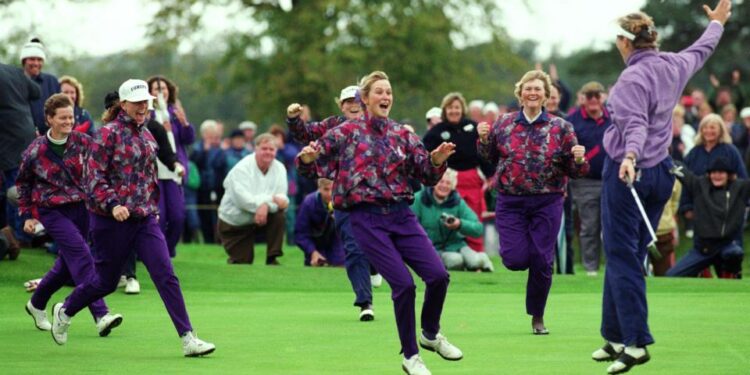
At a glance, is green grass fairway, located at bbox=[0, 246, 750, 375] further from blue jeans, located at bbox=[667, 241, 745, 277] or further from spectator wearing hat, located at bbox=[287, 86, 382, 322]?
blue jeans, located at bbox=[667, 241, 745, 277]

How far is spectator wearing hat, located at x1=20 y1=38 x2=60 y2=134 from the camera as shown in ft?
59.1

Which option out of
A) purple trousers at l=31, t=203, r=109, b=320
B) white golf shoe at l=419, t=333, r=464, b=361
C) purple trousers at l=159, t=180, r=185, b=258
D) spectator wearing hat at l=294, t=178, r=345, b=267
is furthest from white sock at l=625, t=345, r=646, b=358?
spectator wearing hat at l=294, t=178, r=345, b=267

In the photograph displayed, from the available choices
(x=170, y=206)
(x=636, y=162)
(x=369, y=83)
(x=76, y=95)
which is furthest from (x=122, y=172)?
(x=76, y=95)

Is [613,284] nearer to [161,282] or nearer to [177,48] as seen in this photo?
[161,282]

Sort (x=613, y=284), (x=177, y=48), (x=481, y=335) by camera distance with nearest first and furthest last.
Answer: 1. (x=613, y=284)
2. (x=481, y=335)
3. (x=177, y=48)

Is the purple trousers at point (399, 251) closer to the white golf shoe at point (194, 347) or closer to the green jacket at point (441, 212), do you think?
the white golf shoe at point (194, 347)

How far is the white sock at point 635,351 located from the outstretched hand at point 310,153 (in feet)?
8.11

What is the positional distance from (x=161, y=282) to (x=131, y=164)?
0.98 meters

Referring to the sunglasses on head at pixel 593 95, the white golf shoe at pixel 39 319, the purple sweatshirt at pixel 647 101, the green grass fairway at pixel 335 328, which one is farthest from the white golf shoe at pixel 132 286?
the purple sweatshirt at pixel 647 101

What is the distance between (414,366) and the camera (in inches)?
392

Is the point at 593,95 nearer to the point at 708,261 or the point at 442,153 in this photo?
the point at 708,261

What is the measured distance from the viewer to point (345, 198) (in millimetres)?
10344

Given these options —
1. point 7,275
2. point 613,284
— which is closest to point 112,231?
point 613,284

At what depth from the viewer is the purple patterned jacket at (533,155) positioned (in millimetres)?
12898
